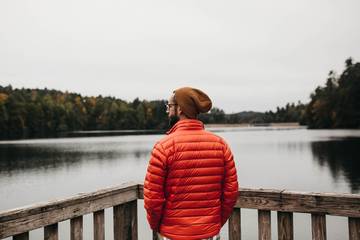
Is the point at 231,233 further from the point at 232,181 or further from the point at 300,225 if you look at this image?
the point at 300,225

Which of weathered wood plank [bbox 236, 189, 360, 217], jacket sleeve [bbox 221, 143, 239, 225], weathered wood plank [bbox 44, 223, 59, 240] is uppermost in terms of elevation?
jacket sleeve [bbox 221, 143, 239, 225]

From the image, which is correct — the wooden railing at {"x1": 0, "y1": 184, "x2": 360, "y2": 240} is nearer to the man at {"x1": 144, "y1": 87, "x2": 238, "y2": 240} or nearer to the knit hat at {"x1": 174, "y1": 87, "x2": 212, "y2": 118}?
the man at {"x1": 144, "y1": 87, "x2": 238, "y2": 240}

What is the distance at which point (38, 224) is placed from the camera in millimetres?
2609

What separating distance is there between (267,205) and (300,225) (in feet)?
41.0

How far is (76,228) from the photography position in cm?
295

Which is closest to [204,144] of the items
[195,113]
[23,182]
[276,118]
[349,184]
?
[195,113]

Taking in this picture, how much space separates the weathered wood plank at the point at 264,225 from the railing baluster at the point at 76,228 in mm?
1379

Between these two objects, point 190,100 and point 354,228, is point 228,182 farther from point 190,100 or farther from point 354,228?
point 354,228

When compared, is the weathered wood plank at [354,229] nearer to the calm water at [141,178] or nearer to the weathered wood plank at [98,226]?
the weathered wood plank at [98,226]

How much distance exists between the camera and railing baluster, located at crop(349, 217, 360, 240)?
8.92 ft

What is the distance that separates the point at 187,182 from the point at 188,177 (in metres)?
0.03

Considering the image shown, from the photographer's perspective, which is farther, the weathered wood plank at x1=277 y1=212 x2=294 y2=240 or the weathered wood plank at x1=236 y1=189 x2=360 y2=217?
the weathered wood plank at x1=277 y1=212 x2=294 y2=240

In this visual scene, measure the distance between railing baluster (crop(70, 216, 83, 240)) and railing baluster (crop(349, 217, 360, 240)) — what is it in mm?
1975

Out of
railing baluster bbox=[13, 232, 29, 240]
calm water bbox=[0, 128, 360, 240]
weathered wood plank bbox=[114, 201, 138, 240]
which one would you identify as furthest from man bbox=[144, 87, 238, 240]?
calm water bbox=[0, 128, 360, 240]
